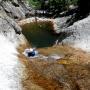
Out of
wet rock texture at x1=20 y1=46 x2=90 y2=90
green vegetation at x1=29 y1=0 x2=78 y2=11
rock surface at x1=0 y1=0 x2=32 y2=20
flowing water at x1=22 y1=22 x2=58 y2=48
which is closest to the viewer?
wet rock texture at x1=20 y1=46 x2=90 y2=90

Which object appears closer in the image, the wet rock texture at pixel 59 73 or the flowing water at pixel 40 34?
the wet rock texture at pixel 59 73


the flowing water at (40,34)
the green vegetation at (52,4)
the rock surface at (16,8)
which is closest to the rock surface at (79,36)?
the flowing water at (40,34)

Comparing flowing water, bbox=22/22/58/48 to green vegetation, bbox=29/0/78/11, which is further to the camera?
green vegetation, bbox=29/0/78/11

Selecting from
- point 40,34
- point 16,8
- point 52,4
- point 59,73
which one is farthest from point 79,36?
point 52,4

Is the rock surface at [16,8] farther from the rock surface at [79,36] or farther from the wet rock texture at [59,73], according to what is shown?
the wet rock texture at [59,73]

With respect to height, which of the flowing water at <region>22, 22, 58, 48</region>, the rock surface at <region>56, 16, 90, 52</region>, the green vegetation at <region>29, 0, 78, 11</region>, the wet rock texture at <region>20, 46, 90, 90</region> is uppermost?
the wet rock texture at <region>20, 46, 90, 90</region>

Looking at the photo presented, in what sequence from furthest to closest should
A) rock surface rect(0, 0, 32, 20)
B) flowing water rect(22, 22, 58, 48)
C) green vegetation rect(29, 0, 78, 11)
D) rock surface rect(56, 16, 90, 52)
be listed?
green vegetation rect(29, 0, 78, 11)
rock surface rect(0, 0, 32, 20)
flowing water rect(22, 22, 58, 48)
rock surface rect(56, 16, 90, 52)

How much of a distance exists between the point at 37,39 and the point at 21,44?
11617 mm

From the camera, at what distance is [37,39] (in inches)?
2672

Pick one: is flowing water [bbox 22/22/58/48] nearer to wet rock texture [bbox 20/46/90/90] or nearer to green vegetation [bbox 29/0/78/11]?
wet rock texture [bbox 20/46/90/90]

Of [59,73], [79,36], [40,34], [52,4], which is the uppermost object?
[59,73]

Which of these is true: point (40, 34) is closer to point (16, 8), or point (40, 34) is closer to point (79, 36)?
point (79, 36)

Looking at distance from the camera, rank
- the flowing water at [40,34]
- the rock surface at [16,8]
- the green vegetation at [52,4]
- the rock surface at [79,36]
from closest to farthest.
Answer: the rock surface at [79,36]
the flowing water at [40,34]
the rock surface at [16,8]
the green vegetation at [52,4]

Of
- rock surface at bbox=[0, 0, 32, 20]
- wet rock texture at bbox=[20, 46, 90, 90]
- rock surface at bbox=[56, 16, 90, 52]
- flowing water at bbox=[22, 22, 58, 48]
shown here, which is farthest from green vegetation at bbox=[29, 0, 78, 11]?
wet rock texture at bbox=[20, 46, 90, 90]
